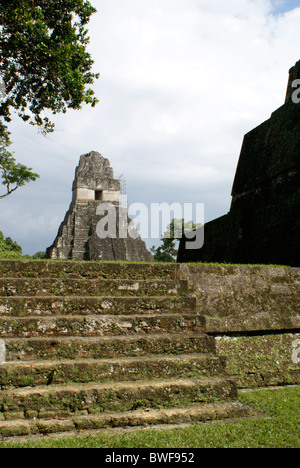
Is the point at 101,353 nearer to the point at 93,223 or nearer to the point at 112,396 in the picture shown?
the point at 112,396

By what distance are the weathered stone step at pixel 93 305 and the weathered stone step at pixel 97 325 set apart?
149 mm

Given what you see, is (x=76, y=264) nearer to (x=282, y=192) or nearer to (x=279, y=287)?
(x=279, y=287)

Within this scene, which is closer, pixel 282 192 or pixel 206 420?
pixel 206 420

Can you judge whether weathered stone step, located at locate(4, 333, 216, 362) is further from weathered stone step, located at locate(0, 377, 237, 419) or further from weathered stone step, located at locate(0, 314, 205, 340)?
weathered stone step, located at locate(0, 377, 237, 419)

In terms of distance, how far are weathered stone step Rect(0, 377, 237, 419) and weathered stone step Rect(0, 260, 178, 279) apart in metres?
1.46

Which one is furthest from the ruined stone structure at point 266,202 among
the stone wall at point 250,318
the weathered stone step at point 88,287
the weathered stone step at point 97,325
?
the weathered stone step at point 97,325

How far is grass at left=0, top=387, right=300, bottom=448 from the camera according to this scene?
2.92m

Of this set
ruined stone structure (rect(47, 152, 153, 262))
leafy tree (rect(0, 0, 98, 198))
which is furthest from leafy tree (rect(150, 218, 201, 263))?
leafy tree (rect(0, 0, 98, 198))

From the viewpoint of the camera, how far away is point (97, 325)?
4074 mm

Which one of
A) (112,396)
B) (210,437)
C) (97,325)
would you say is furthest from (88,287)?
(210,437)

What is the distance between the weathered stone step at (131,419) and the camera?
315cm

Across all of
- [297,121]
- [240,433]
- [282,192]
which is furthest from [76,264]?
[297,121]

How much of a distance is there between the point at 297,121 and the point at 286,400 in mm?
5664

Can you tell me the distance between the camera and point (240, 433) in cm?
317
